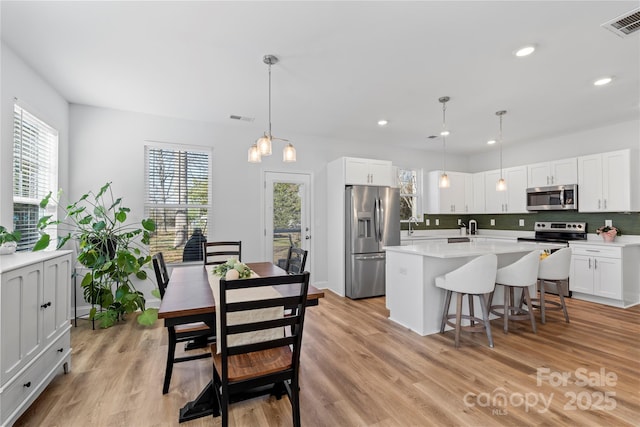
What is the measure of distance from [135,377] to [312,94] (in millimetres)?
3196

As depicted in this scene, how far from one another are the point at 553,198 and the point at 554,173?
42 centimetres

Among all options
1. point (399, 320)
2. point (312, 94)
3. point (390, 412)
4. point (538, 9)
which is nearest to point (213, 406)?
point (390, 412)

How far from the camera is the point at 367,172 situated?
5062 mm

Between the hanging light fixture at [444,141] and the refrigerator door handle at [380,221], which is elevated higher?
the hanging light fixture at [444,141]

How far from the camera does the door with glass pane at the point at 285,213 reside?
4.91 meters

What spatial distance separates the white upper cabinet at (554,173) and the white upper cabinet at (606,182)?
0.31 feet

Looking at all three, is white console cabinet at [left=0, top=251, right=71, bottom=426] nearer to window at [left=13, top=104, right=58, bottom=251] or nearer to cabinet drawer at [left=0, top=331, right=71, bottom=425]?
cabinet drawer at [left=0, top=331, right=71, bottom=425]

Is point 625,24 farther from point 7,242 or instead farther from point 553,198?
point 7,242

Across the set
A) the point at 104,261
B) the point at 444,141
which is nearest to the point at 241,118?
the point at 104,261

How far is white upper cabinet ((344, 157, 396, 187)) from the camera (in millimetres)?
4910

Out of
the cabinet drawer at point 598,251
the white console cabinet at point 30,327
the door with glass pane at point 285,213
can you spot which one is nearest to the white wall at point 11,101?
the white console cabinet at point 30,327

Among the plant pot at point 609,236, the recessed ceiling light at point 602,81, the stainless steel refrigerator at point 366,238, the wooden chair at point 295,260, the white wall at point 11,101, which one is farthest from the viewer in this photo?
the stainless steel refrigerator at point 366,238

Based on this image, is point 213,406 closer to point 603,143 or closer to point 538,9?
point 538,9

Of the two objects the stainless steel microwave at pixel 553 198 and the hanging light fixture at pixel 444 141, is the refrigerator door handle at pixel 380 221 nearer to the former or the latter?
the hanging light fixture at pixel 444 141
